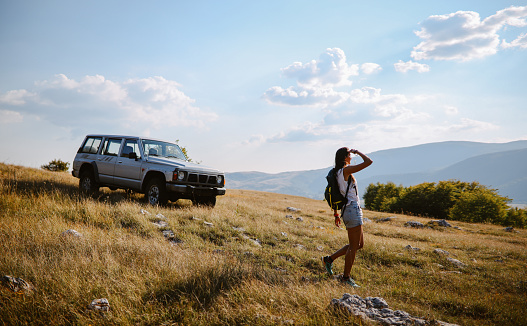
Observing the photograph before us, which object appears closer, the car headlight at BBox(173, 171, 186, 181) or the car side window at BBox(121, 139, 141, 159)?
the car headlight at BBox(173, 171, 186, 181)

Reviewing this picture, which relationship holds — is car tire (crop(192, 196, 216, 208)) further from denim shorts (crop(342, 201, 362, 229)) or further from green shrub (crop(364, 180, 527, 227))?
green shrub (crop(364, 180, 527, 227))

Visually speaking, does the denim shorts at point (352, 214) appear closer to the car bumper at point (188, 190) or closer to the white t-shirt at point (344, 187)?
the white t-shirt at point (344, 187)

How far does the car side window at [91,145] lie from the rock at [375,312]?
10.7m

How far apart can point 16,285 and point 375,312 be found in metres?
4.42

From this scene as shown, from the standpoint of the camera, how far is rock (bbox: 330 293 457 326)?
3.08 m

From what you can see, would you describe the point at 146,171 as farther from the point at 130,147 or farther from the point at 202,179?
the point at 202,179

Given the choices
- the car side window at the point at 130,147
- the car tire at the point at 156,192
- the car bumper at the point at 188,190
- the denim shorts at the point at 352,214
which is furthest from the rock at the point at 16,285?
the car side window at the point at 130,147

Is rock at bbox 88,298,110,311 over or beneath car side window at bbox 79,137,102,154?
beneath

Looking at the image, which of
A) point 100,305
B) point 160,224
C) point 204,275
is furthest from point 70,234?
point 204,275

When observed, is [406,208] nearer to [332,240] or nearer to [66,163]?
[332,240]

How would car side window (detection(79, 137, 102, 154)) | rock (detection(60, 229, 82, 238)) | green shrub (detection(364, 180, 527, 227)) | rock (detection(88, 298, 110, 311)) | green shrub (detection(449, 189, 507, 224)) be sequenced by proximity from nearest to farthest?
rock (detection(88, 298, 110, 311))
rock (detection(60, 229, 82, 238))
car side window (detection(79, 137, 102, 154))
green shrub (detection(449, 189, 507, 224))
green shrub (detection(364, 180, 527, 227))

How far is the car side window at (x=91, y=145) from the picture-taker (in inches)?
435

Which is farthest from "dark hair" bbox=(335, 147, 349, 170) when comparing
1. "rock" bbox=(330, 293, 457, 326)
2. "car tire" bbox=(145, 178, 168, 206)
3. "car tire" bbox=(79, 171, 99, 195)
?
"car tire" bbox=(79, 171, 99, 195)

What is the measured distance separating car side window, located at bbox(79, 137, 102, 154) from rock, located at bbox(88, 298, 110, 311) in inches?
355
